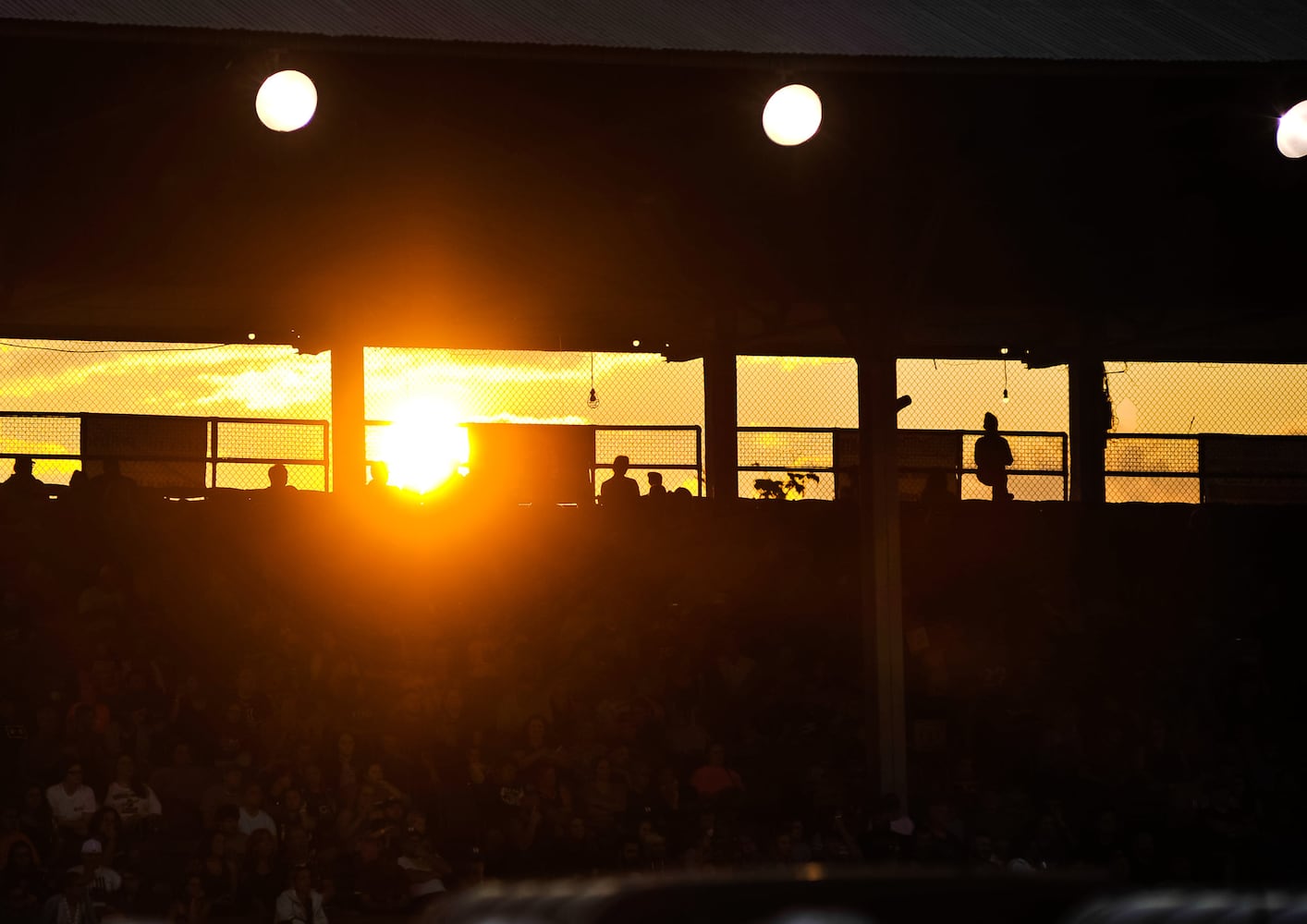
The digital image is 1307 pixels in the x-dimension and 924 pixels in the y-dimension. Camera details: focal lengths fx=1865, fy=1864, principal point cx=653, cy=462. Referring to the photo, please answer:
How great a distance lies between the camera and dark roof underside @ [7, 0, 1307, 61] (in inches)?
428

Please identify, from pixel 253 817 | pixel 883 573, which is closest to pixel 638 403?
pixel 883 573

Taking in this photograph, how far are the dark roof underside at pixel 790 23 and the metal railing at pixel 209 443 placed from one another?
30.7 ft

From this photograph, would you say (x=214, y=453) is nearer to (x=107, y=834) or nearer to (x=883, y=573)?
(x=107, y=834)

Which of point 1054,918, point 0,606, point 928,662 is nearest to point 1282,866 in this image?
point 928,662

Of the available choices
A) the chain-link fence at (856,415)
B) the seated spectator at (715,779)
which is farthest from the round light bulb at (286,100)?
the chain-link fence at (856,415)

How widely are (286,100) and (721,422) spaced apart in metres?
12.3

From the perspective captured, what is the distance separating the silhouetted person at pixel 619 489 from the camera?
20391mm

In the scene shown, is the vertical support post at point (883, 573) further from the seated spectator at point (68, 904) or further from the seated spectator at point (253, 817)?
the seated spectator at point (68, 904)

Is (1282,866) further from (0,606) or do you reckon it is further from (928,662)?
(0,606)

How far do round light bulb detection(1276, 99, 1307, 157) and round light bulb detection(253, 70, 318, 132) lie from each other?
6.06 meters

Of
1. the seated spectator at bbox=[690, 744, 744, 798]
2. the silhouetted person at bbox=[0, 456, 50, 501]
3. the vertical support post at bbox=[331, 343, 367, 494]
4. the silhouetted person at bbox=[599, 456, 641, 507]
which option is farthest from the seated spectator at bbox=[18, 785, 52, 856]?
the silhouetted person at bbox=[599, 456, 641, 507]

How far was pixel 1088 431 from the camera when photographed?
2375 centimetres

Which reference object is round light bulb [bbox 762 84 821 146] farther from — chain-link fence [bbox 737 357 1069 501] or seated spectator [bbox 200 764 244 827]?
chain-link fence [bbox 737 357 1069 501]

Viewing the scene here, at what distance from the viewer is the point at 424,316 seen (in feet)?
69.7
